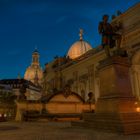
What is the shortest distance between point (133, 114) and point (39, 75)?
391ft

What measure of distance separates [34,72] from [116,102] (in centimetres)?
11991

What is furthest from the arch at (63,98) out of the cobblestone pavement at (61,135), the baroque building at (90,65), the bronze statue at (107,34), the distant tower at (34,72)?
the distant tower at (34,72)

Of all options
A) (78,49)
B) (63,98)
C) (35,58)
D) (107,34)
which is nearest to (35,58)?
(35,58)

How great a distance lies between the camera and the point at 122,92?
9.33 metres

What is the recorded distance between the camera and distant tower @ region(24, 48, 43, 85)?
394ft

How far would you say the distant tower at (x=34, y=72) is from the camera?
120 meters

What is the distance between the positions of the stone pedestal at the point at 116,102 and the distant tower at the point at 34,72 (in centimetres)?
10704

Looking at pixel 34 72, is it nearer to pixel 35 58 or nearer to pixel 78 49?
pixel 35 58

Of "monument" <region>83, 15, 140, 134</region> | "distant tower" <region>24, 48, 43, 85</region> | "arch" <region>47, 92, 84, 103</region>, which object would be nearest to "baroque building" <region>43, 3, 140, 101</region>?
"arch" <region>47, 92, 84, 103</region>

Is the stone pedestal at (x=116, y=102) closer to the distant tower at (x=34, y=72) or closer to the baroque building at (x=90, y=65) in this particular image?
the baroque building at (x=90, y=65)

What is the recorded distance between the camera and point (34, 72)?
413 feet

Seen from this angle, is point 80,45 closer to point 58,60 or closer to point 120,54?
point 58,60

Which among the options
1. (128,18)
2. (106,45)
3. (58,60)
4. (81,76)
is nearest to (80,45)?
(58,60)

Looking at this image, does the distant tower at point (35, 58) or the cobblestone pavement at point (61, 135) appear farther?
the distant tower at point (35, 58)
